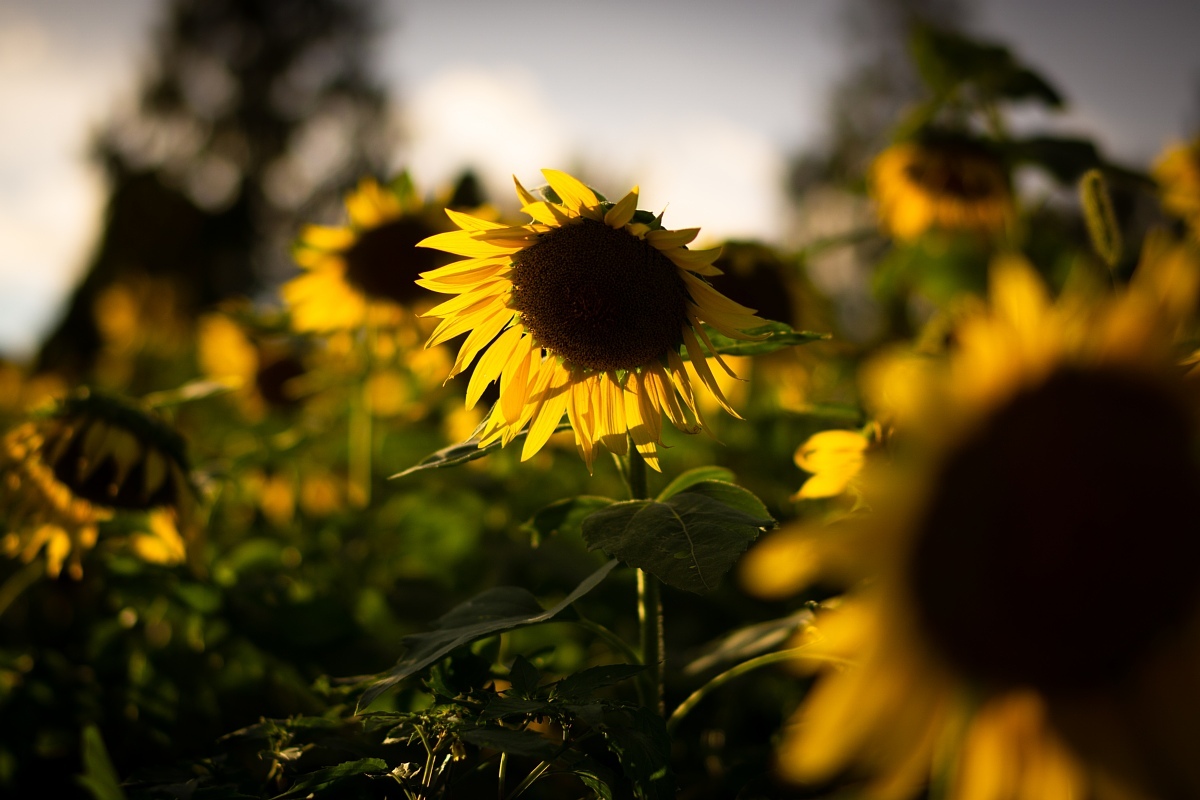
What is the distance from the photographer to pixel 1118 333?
0.59 metres

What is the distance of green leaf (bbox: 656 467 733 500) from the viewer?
1244 mm

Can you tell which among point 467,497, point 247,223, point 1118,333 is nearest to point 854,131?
point 247,223

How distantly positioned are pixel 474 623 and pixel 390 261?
5.51 ft

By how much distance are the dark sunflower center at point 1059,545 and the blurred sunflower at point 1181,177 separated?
10.1 feet

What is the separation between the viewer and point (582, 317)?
1.30 m

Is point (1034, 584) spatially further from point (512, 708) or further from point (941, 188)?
point (941, 188)

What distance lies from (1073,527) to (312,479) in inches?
117

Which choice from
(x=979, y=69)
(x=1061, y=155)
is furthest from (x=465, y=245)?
(x=979, y=69)

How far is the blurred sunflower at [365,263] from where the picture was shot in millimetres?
2529

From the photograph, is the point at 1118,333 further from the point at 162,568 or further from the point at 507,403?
the point at 162,568

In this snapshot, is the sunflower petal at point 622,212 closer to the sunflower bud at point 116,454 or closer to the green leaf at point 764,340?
the green leaf at point 764,340

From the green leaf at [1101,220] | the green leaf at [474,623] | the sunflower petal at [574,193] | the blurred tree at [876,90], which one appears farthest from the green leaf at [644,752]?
the blurred tree at [876,90]

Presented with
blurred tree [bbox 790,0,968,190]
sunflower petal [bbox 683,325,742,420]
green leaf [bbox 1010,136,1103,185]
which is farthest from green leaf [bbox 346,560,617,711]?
blurred tree [bbox 790,0,968,190]

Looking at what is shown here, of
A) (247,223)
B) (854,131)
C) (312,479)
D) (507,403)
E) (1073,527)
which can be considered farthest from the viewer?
(247,223)
